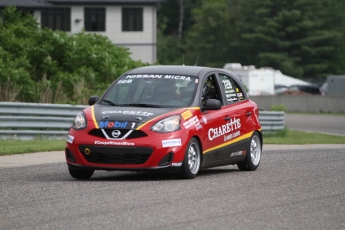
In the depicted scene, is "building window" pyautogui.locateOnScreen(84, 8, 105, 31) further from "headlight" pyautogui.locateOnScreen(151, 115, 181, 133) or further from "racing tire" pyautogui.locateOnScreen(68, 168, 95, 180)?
"headlight" pyautogui.locateOnScreen(151, 115, 181, 133)

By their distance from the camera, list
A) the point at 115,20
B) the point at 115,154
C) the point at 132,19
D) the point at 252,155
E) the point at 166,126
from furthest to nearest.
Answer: the point at 115,20 → the point at 132,19 → the point at 252,155 → the point at 166,126 → the point at 115,154

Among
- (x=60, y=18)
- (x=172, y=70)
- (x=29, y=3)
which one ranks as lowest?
(x=172, y=70)

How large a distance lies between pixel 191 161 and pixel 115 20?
56033 millimetres

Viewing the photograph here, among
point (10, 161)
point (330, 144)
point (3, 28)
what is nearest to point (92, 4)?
point (3, 28)

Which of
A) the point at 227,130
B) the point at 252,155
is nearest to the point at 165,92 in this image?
the point at 227,130

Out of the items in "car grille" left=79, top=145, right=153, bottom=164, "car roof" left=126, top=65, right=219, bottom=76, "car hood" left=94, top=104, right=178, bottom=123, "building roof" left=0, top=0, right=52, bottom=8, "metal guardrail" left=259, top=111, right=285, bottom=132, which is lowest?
"metal guardrail" left=259, top=111, right=285, bottom=132

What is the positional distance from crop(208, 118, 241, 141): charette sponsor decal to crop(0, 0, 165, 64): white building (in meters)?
52.6

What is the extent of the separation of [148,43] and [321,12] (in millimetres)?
24400

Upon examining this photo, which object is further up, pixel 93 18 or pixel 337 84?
pixel 93 18

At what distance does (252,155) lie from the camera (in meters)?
14.4

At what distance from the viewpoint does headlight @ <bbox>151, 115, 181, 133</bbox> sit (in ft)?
39.2

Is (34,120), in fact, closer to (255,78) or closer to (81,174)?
(81,174)

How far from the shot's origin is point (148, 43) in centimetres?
6781

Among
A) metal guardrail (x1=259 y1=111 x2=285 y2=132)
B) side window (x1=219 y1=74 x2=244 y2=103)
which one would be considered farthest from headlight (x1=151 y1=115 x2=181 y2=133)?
metal guardrail (x1=259 y1=111 x2=285 y2=132)
